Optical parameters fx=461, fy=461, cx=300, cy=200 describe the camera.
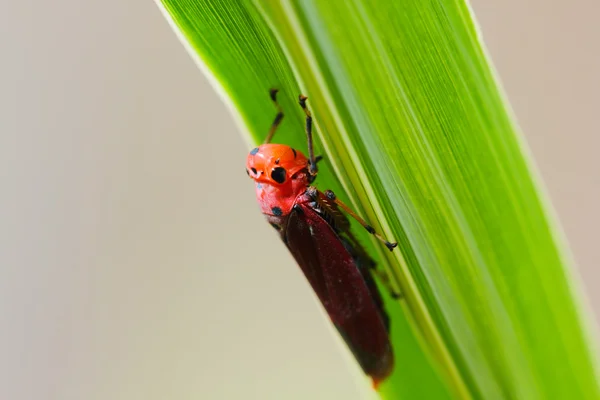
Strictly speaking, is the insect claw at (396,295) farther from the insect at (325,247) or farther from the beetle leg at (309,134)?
the beetle leg at (309,134)

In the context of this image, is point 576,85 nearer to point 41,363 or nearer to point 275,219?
point 275,219

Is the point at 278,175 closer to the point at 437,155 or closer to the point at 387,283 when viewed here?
the point at 387,283

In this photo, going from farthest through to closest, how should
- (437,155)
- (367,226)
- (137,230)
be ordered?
(137,230)
(367,226)
(437,155)

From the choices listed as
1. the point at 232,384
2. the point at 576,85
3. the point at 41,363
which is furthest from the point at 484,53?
the point at 41,363

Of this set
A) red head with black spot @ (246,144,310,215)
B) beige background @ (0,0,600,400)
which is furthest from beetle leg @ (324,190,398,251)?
beige background @ (0,0,600,400)

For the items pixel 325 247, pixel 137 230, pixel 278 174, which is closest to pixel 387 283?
pixel 325 247

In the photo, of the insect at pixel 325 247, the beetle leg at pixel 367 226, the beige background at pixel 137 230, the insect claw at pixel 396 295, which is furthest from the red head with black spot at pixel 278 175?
the beige background at pixel 137 230
